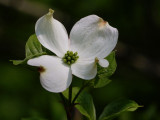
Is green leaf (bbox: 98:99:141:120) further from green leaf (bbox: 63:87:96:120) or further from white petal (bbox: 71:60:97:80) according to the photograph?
white petal (bbox: 71:60:97:80)

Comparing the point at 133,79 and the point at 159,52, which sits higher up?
the point at 159,52

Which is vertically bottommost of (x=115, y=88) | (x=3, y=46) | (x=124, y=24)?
(x=115, y=88)

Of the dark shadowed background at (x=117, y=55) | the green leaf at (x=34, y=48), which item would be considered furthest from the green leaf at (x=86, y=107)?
the dark shadowed background at (x=117, y=55)

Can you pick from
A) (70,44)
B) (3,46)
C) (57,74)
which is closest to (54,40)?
(70,44)

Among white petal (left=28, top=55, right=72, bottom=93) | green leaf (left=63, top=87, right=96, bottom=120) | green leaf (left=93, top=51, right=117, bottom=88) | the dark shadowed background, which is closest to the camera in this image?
white petal (left=28, top=55, right=72, bottom=93)

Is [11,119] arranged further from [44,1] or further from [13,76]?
[44,1]

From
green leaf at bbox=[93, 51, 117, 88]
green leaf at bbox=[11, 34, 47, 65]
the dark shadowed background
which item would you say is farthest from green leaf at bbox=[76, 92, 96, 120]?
the dark shadowed background

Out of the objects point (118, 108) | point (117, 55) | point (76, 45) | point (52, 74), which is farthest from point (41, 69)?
point (117, 55)

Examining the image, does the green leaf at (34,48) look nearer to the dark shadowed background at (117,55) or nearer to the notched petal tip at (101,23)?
the notched petal tip at (101,23)
